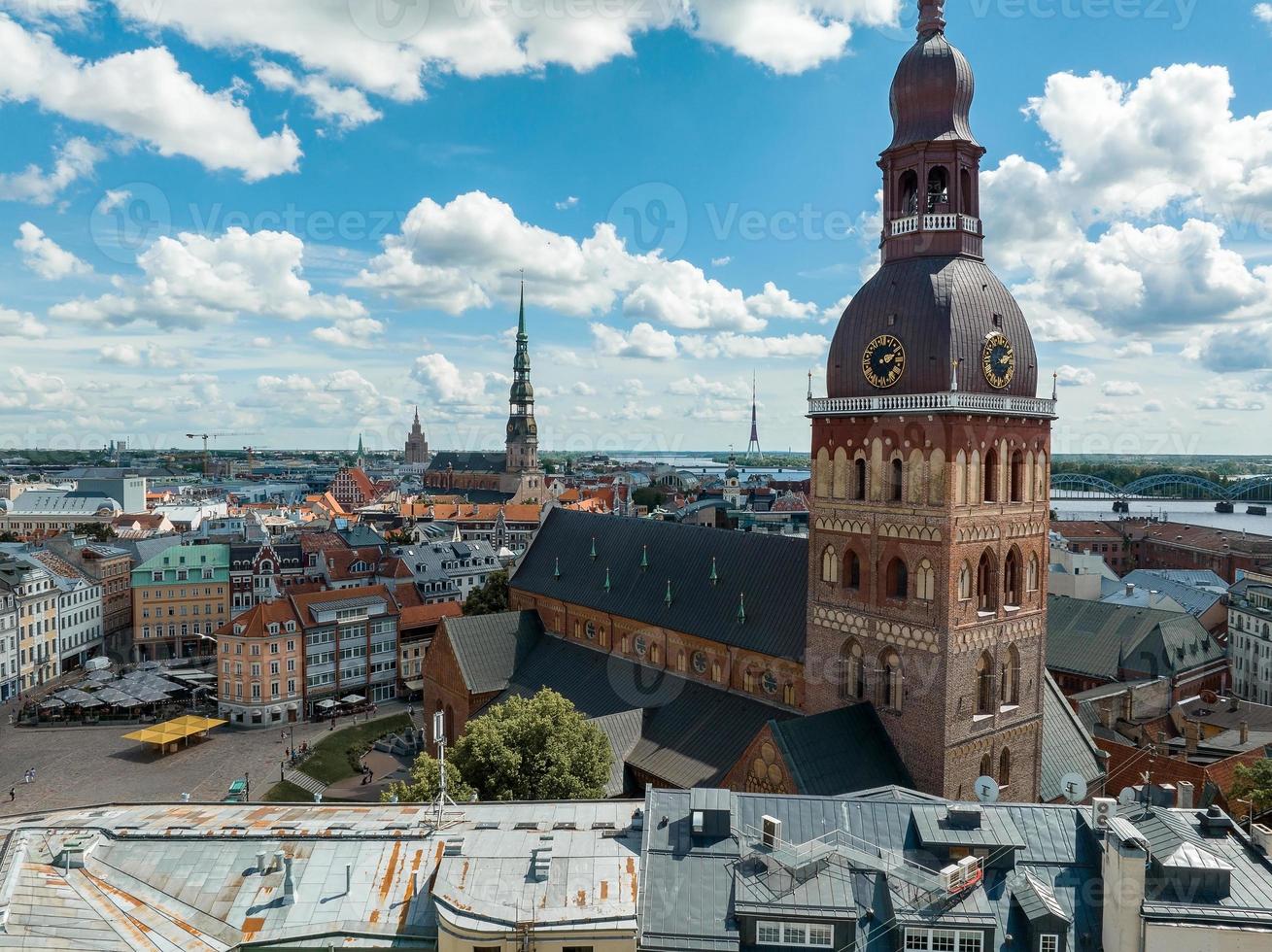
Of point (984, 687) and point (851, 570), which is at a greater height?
point (851, 570)

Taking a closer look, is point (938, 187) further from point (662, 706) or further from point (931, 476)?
point (662, 706)

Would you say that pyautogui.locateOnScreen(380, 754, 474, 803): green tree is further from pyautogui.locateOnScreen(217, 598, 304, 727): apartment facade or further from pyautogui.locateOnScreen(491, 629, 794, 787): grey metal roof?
pyautogui.locateOnScreen(217, 598, 304, 727): apartment facade

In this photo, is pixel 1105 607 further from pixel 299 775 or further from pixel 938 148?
pixel 299 775

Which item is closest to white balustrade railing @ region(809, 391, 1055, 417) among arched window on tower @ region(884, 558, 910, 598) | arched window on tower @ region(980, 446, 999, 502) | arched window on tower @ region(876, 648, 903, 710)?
arched window on tower @ region(980, 446, 999, 502)

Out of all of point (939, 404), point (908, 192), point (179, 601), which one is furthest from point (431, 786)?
point (179, 601)

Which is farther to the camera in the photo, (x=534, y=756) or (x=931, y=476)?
(x=534, y=756)

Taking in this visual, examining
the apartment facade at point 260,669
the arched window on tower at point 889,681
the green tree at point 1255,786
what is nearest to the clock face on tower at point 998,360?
the arched window on tower at point 889,681
